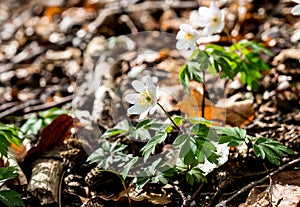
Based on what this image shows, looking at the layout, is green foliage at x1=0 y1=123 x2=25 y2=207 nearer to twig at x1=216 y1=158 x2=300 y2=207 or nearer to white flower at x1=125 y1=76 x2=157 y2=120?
white flower at x1=125 y1=76 x2=157 y2=120

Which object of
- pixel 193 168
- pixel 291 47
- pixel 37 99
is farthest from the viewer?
pixel 37 99

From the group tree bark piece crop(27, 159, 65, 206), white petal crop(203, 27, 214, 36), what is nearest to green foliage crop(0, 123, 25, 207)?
tree bark piece crop(27, 159, 65, 206)

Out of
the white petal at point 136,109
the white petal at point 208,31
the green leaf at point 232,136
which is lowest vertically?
the green leaf at point 232,136

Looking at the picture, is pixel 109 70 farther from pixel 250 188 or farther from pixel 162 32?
pixel 250 188

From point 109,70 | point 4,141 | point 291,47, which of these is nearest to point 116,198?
point 4,141

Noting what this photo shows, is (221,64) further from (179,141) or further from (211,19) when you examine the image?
(179,141)

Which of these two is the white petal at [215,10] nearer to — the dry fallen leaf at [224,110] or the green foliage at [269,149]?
the dry fallen leaf at [224,110]

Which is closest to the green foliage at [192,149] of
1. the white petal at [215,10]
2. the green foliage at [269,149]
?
the green foliage at [269,149]

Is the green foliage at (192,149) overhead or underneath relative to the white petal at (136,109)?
underneath
